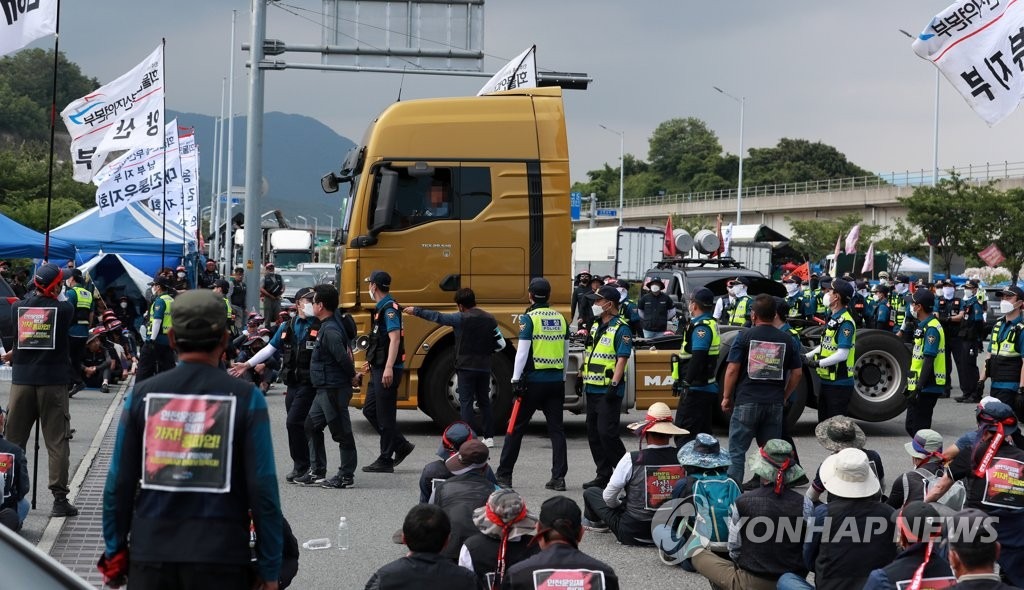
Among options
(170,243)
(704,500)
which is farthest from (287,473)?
(170,243)

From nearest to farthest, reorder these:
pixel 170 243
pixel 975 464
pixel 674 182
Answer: pixel 975 464, pixel 170 243, pixel 674 182

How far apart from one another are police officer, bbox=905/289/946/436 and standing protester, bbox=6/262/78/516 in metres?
7.82

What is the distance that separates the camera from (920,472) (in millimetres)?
7867

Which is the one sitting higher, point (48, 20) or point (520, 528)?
point (48, 20)

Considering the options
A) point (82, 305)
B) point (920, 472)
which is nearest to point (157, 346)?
point (82, 305)

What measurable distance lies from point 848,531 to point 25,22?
29.4 feet

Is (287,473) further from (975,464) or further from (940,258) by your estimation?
(940,258)

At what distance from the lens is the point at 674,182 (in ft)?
369

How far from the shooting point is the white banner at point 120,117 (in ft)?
66.3

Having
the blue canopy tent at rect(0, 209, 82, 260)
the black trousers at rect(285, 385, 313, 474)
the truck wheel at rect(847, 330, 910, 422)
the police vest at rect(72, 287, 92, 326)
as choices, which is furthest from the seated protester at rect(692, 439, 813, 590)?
the blue canopy tent at rect(0, 209, 82, 260)

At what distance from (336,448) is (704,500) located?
6.14 metres

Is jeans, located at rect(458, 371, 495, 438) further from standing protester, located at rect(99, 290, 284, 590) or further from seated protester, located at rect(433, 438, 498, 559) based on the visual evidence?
standing protester, located at rect(99, 290, 284, 590)

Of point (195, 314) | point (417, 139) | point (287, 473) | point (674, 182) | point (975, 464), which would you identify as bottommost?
point (287, 473)

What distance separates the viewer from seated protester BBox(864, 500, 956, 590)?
5203 mm
